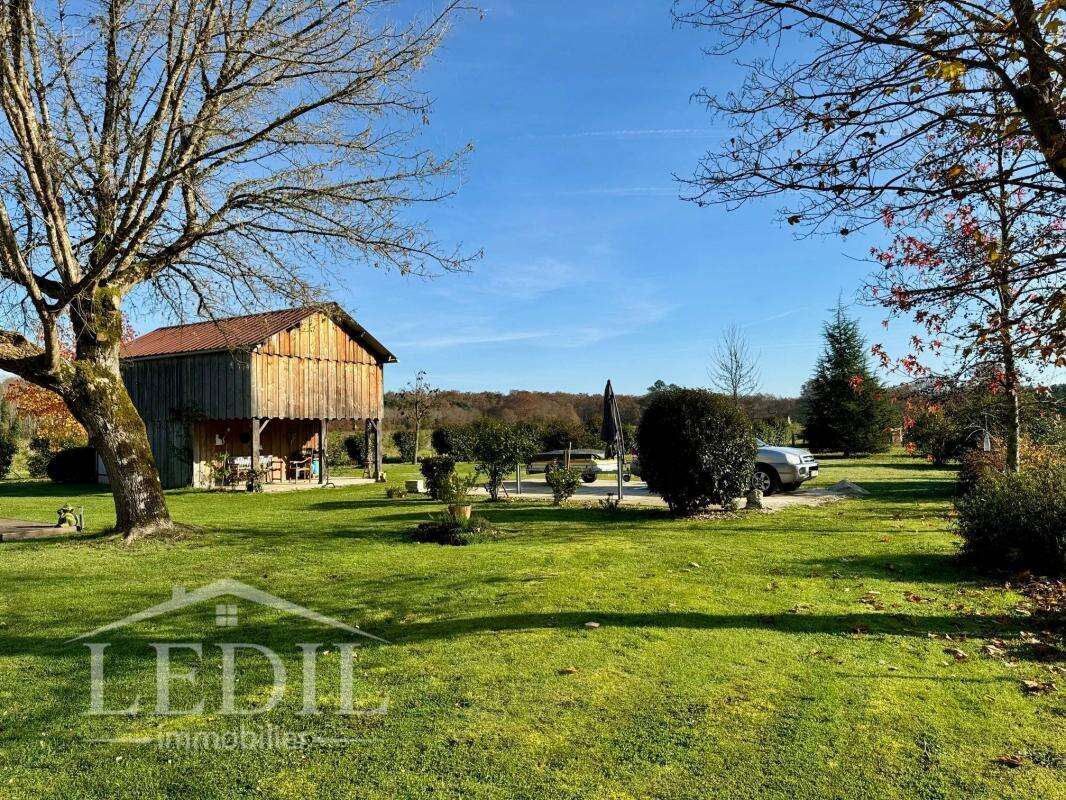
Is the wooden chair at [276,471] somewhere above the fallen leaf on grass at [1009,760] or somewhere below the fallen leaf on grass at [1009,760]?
above

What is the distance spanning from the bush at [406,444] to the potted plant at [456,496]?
20936mm

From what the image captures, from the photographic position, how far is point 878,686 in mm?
4180

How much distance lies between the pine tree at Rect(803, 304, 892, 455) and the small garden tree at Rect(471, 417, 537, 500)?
23.6 m

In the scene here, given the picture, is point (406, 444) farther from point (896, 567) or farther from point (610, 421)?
point (896, 567)

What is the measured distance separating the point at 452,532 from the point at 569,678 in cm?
575

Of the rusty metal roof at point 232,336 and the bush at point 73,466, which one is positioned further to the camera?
the bush at point 73,466

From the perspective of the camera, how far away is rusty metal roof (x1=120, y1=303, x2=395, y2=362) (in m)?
22.0

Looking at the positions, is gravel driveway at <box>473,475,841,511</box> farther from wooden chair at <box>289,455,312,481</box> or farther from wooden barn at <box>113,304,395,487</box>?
wooden chair at <box>289,455,312,481</box>

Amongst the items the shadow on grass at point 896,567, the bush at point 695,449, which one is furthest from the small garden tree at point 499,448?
the shadow on grass at point 896,567

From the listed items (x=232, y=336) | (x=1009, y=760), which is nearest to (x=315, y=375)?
(x=232, y=336)

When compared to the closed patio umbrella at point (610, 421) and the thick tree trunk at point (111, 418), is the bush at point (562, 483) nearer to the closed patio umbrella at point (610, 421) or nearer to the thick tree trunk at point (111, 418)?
the closed patio umbrella at point (610, 421)

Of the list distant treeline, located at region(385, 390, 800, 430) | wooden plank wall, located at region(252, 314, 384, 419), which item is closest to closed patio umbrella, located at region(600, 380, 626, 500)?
wooden plank wall, located at region(252, 314, 384, 419)

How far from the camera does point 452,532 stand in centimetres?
983

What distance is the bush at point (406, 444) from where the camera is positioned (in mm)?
35344
